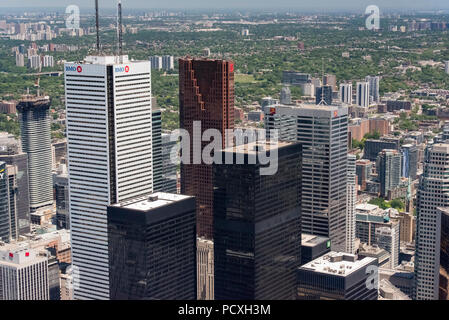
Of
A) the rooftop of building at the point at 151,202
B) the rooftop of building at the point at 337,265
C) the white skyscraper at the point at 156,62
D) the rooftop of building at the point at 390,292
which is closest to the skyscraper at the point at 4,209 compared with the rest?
the rooftop of building at the point at 151,202

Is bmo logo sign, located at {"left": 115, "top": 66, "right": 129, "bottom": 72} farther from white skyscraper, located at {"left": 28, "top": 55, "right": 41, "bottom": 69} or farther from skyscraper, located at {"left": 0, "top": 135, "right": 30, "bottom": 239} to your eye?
white skyscraper, located at {"left": 28, "top": 55, "right": 41, "bottom": 69}

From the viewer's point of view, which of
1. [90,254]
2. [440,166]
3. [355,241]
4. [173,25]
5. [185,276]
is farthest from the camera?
[173,25]

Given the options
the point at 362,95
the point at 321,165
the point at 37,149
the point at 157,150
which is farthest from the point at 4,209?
the point at 362,95

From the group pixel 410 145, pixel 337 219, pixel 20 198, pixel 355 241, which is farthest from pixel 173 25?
pixel 337 219

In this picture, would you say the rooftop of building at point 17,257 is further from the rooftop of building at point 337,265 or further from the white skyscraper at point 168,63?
the white skyscraper at point 168,63

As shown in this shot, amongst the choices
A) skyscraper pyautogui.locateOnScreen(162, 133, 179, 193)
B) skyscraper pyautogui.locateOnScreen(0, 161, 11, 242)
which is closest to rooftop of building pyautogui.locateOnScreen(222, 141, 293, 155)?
skyscraper pyautogui.locateOnScreen(162, 133, 179, 193)
